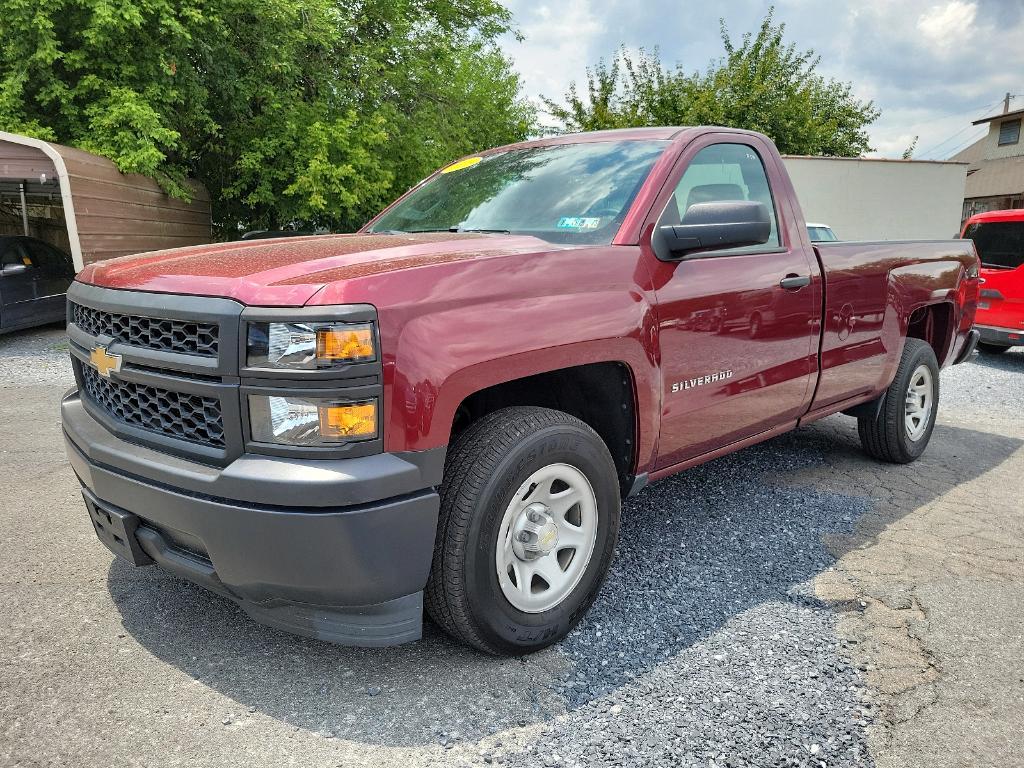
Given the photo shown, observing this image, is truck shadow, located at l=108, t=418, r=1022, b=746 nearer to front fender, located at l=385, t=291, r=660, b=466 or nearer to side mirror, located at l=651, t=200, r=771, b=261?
front fender, located at l=385, t=291, r=660, b=466

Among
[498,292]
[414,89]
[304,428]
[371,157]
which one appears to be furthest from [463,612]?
[414,89]

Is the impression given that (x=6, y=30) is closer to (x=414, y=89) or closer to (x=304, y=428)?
(x=414, y=89)

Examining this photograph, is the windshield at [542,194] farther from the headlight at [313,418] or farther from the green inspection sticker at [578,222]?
the headlight at [313,418]

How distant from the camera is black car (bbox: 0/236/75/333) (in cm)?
958

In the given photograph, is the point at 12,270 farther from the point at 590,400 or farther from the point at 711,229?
the point at 711,229

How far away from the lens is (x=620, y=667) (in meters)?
2.59

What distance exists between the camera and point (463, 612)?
7.84 feet

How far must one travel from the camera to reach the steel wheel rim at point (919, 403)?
4.92 meters

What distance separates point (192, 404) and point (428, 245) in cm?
101

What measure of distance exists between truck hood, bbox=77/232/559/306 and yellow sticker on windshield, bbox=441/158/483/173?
41.3 inches

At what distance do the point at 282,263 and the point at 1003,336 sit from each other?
9.71 metres

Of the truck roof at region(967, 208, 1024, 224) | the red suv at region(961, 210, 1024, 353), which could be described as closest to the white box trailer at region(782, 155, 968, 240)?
the truck roof at region(967, 208, 1024, 224)

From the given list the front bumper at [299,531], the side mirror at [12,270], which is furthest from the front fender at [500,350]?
the side mirror at [12,270]

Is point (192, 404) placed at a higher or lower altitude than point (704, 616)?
higher
